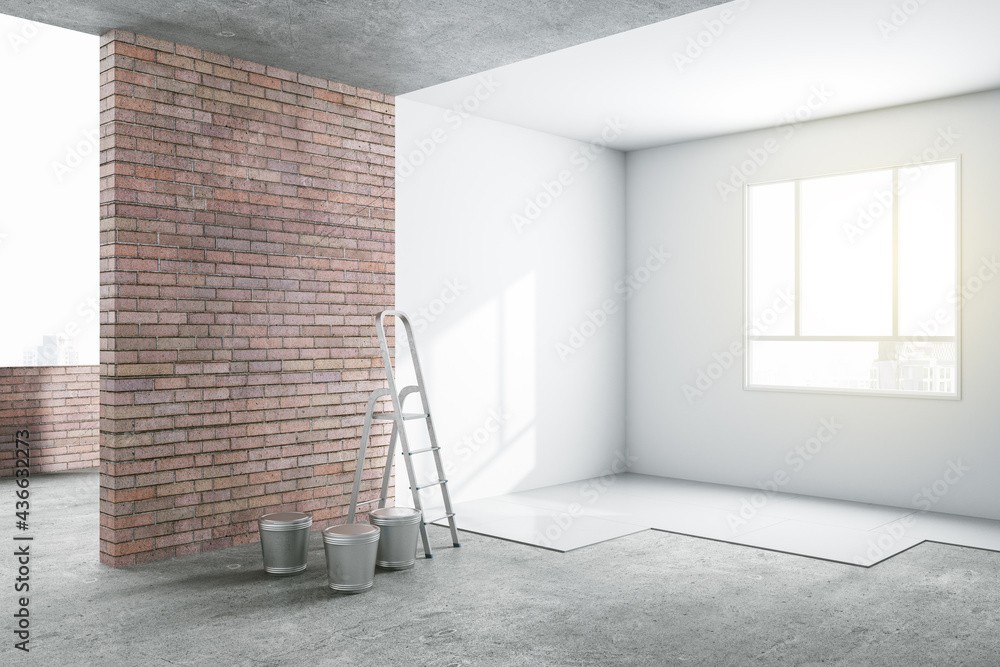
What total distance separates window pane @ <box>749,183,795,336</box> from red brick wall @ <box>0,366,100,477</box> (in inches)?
271

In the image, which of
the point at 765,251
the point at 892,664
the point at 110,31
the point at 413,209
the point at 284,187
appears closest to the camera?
the point at 892,664

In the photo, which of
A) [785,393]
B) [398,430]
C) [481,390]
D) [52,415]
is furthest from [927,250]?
[52,415]

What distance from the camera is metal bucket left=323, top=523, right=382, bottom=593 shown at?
14.5 ft

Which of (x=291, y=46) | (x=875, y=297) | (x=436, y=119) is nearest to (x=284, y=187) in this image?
(x=291, y=46)

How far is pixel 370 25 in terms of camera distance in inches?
186

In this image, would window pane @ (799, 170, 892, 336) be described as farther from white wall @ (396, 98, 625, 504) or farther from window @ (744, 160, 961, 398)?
white wall @ (396, 98, 625, 504)

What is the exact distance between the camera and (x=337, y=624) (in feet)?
12.9

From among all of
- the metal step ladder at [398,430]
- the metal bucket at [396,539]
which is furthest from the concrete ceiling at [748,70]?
the metal bucket at [396,539]

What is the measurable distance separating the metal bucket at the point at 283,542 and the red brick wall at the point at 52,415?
523cm

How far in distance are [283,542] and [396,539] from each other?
62cm

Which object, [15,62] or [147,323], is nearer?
[147,323]

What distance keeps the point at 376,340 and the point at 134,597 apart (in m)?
2.46

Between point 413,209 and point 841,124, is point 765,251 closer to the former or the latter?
point 841,124

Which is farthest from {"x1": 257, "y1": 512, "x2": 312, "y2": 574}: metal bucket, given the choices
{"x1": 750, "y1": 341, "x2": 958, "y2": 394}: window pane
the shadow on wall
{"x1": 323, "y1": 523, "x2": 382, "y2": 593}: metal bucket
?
{"x1": 750, "y1": 341, "x2": 958, "y2": 394}: window pane
